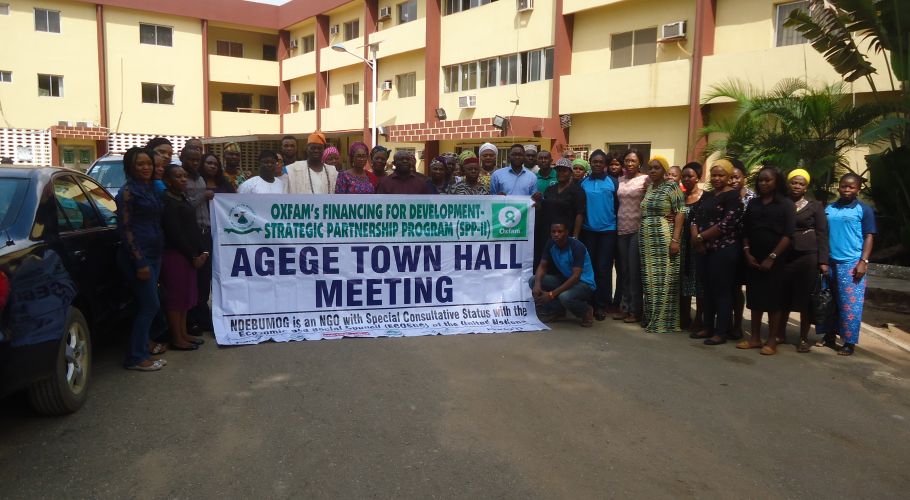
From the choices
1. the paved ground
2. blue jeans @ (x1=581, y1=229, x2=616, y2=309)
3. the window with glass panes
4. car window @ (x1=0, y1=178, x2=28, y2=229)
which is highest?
the window with glass panes

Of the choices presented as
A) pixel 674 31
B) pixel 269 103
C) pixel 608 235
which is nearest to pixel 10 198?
pixel 608 235

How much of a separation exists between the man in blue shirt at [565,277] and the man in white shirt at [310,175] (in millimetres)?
2505

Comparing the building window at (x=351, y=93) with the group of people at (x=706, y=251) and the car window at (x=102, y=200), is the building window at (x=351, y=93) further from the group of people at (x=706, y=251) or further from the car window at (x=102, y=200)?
the car window at (x=102, y=200)

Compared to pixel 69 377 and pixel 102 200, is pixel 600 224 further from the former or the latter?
pixel 69 377

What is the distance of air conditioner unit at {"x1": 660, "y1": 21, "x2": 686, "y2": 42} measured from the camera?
1661cm

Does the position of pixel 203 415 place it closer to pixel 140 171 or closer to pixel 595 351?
pixel 140 171

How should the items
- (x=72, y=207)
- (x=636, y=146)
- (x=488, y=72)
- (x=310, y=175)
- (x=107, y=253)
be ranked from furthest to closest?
(x=488, y=72)
(x=636, y=146)
(x=310, y=175)
(x=107, y=253)
(x=72, y=207)

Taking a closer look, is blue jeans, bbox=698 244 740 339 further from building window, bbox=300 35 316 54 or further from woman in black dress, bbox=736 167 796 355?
building window, bbox=300 35 316 54

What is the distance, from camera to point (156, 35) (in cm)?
3250

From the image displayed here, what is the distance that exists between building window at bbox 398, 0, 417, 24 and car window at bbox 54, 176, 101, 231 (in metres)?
23.9

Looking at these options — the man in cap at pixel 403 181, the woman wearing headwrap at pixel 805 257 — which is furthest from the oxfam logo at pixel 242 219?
the woman wearing headwrap at pixel 805 257

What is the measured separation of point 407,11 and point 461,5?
3768mm

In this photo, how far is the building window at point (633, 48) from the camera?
17.8 m

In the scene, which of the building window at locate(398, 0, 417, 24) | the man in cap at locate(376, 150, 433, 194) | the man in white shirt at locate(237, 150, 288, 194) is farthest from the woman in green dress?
the building window at locate(398, 0, 417, 24)
